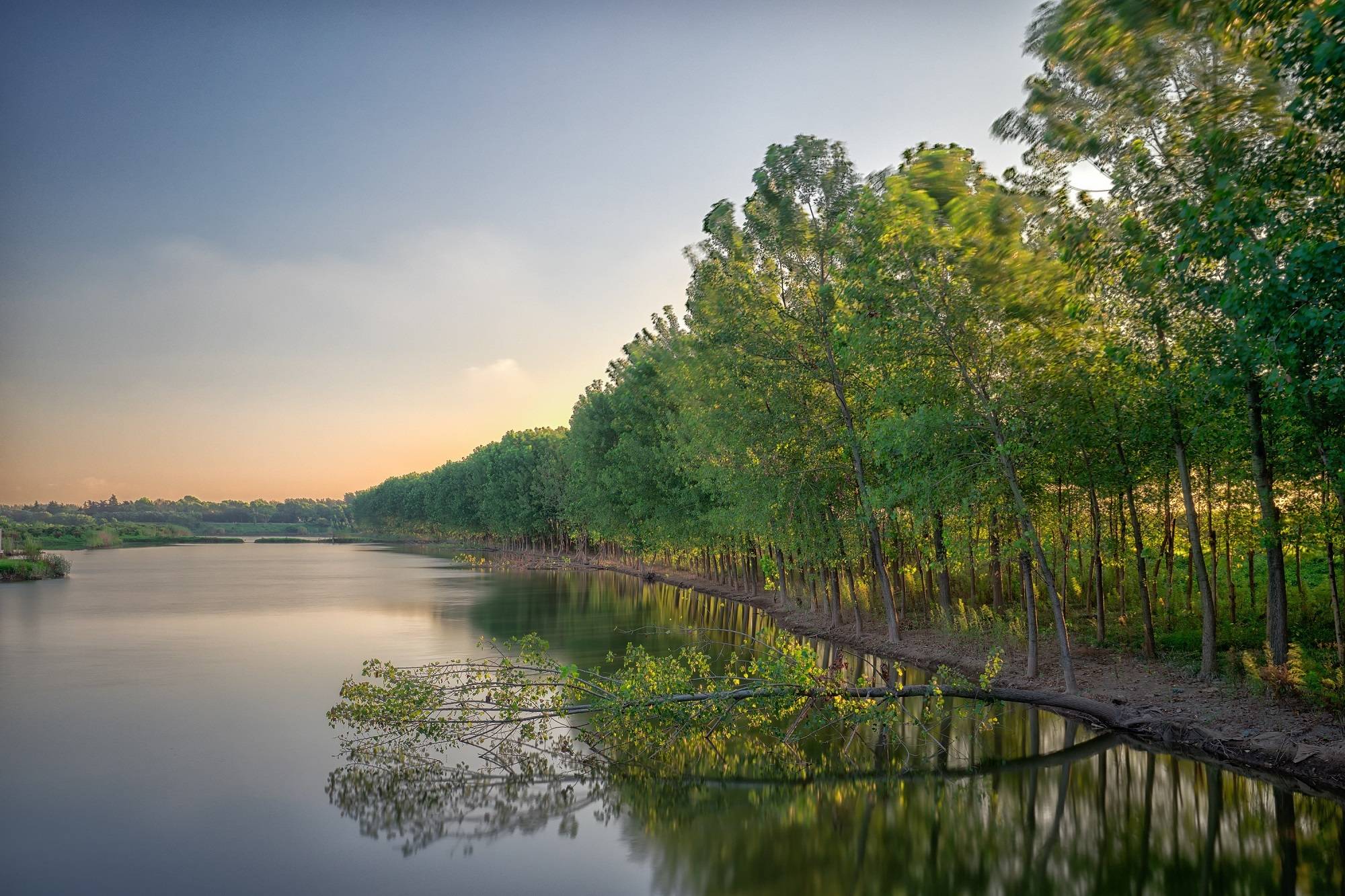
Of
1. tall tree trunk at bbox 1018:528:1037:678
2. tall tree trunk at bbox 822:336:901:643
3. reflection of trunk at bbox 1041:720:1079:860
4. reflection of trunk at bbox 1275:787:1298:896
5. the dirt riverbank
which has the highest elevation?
tall tree trunk at bbox 822:336:901:643

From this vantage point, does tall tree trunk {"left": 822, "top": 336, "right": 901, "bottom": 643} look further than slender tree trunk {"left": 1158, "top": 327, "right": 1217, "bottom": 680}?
Yes

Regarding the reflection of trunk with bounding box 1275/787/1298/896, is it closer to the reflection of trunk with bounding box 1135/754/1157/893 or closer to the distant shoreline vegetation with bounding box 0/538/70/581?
the reflection of trunk with bounding box 1135/754/1157/893

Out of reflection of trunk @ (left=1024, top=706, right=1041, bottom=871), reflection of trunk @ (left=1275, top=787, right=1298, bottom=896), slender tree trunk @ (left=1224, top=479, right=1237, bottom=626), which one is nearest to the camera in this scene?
reflection of trunk @ (left=1275, top=787, right=1298, bottom=896)

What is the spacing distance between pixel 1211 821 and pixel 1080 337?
8828 mm

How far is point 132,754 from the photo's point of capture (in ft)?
52.8

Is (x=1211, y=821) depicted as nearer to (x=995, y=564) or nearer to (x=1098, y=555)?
(x=1098, y=555)

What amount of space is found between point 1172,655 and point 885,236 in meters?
11.6

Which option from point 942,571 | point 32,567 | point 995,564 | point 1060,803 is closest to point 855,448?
point 942,571

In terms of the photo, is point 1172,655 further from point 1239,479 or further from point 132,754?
point 132,754

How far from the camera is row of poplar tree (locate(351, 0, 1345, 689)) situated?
10969 millimetres

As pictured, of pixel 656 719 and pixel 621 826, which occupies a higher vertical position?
pixel 656 719

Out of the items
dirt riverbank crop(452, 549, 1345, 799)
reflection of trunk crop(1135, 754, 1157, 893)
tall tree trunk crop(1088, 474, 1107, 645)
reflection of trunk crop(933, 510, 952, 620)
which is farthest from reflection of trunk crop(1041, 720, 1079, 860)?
reflection of trunk crop(933, 510, 952, 620)

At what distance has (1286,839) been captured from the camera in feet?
35.7

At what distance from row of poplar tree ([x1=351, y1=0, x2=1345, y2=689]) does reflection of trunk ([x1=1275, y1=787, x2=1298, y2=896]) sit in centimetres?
369
